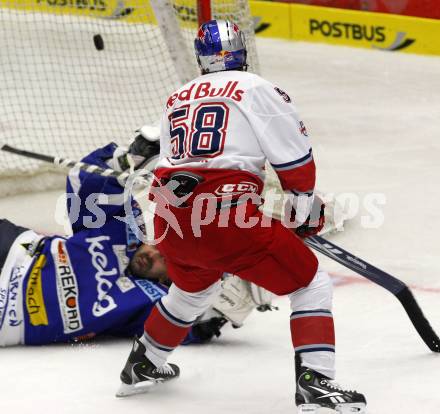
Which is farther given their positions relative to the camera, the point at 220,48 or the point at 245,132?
the point at 220,48

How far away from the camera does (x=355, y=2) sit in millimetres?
7707

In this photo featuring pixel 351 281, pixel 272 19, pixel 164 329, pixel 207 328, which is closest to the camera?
pixel 164 329

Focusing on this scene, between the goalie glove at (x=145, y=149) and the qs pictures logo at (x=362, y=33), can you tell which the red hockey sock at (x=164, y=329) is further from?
the qs pictures logo at (x=362, y=33)

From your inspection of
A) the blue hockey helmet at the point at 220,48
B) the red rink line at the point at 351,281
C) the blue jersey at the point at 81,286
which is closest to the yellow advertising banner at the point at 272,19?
the red rink line at the point at 351,281

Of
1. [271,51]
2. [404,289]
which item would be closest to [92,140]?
[271,51]

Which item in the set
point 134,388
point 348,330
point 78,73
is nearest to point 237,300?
point 348,330

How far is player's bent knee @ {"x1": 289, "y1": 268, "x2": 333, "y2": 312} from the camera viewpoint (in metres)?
3.08

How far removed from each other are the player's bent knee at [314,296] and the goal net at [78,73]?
2479 mm

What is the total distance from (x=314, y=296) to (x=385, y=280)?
24.5 inches

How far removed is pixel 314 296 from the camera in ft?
10.1

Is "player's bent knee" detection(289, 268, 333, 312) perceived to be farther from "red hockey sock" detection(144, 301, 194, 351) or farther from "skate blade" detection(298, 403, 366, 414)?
"red hockey sock" detection(144, 301, 194, 351)

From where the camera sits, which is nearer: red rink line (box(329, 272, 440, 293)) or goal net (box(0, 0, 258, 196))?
red rink line (box(329, 272, 440, 293))

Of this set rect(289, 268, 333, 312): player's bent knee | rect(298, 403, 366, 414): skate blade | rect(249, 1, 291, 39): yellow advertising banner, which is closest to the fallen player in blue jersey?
rect(289, 268, 333, 312): player's bent knee

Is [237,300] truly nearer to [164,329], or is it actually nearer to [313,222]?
[164,329]
